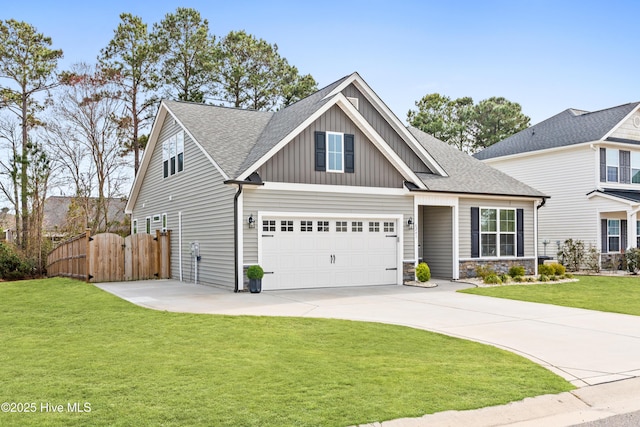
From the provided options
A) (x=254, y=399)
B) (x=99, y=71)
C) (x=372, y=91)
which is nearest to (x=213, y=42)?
(x=99, y=71)

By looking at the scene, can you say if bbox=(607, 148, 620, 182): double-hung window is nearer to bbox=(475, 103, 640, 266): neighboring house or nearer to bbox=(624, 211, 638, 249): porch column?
bbox=(475, 103, 640, 266): neighboring house

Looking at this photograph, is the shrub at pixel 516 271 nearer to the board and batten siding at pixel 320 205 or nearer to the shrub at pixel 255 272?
the board and batten siding at pixel 320 205

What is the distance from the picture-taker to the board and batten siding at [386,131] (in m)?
20.0

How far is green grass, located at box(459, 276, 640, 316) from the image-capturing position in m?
13.3

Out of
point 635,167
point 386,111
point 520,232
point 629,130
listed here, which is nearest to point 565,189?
point 635,167

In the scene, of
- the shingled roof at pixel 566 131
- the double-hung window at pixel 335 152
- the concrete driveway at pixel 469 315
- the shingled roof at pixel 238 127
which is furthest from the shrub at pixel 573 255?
the shingled roof at pixel 238 127

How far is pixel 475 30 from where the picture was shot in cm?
1867

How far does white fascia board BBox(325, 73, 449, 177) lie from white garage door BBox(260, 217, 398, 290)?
141 inches

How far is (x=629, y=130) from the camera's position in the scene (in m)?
26.7

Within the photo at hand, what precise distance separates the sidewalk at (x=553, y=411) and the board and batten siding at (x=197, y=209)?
11226 mm

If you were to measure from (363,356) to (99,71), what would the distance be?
103 ft

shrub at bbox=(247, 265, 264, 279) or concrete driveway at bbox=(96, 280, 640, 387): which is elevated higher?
shrub at bbox=(247, 265, 264, 279)

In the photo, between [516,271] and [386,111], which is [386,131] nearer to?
[386,111]

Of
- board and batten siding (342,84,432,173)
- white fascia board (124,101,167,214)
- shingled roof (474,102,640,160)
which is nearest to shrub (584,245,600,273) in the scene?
shingled roof (474,102,640,160)
